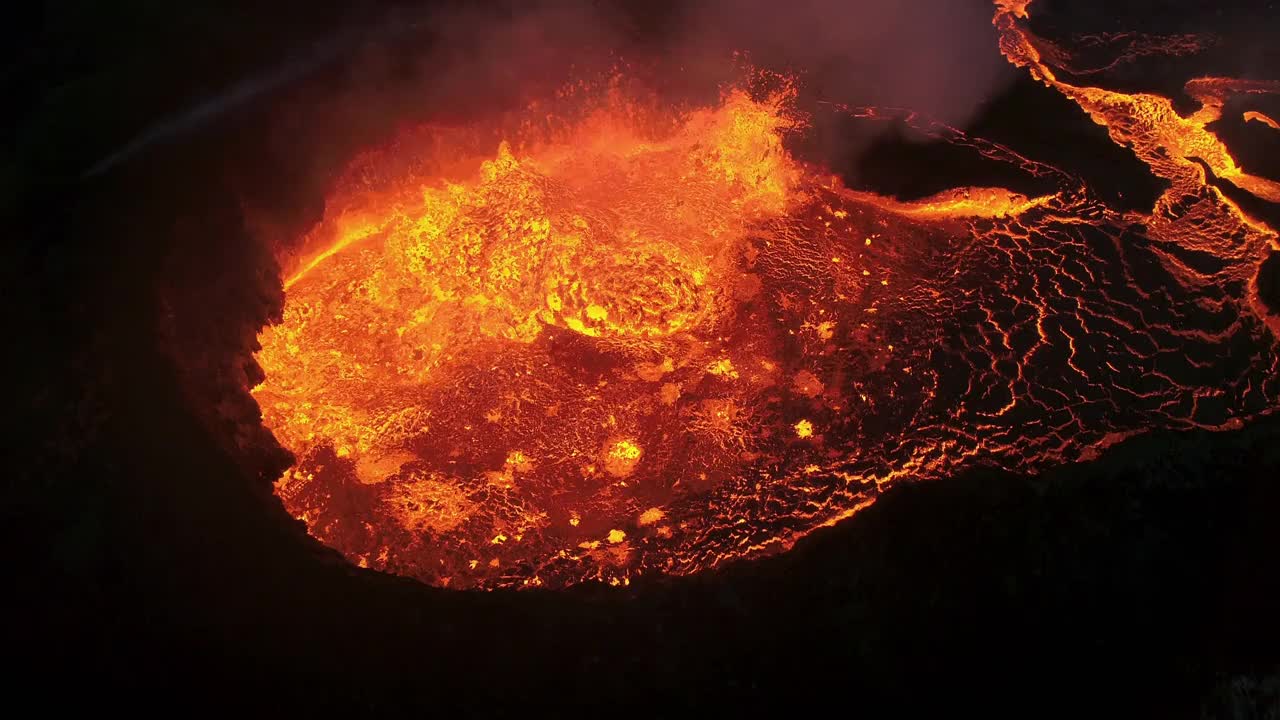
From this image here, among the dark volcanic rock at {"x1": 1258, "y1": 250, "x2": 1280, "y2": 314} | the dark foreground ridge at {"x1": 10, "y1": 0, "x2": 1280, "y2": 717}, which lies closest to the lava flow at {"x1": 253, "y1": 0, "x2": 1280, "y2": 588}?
the dark volcanic rock at {"x1": 1258, "y1": 250, "x2": 1280, "y2": 314}

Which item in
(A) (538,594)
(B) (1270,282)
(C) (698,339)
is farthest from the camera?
(B) (1270,282)

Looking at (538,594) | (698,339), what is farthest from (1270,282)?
A: (538,594)

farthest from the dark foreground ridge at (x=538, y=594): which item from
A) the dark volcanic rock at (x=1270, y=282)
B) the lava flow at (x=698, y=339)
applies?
the dark volcanic rock at (x=1270, y=282)

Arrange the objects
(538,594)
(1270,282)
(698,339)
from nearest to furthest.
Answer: (538,594)
(698,339)
(1270,282)

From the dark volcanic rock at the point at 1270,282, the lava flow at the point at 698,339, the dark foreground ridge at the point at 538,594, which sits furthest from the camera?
the dark volcanic rock at the point at 1270,282

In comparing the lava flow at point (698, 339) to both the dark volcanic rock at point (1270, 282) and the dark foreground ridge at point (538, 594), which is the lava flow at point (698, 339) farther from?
the dark foreground ridge at point (538, 594)

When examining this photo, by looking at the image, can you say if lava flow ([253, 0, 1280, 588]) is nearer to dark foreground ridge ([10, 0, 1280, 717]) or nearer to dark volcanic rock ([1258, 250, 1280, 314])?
dark volcanic rock ([1258, 250, 1280, 314])

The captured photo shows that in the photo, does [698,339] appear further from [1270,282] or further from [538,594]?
[1270,282]

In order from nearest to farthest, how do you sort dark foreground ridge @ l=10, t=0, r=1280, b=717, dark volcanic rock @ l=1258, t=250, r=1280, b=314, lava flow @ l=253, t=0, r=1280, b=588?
dark foreground ridge @ l=10, t=0, r=1280, b=717 < lava flow @ l=253, t=0, r=1280, b=588 < dark volcanic rock @ l=1258, t=250, r=1280, b=314

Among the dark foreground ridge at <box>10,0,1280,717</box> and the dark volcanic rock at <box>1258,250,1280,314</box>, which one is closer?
the dark foreground ridge at <box>10,0,1280,717</box>

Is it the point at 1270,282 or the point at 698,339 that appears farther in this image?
the point at 1270,282
